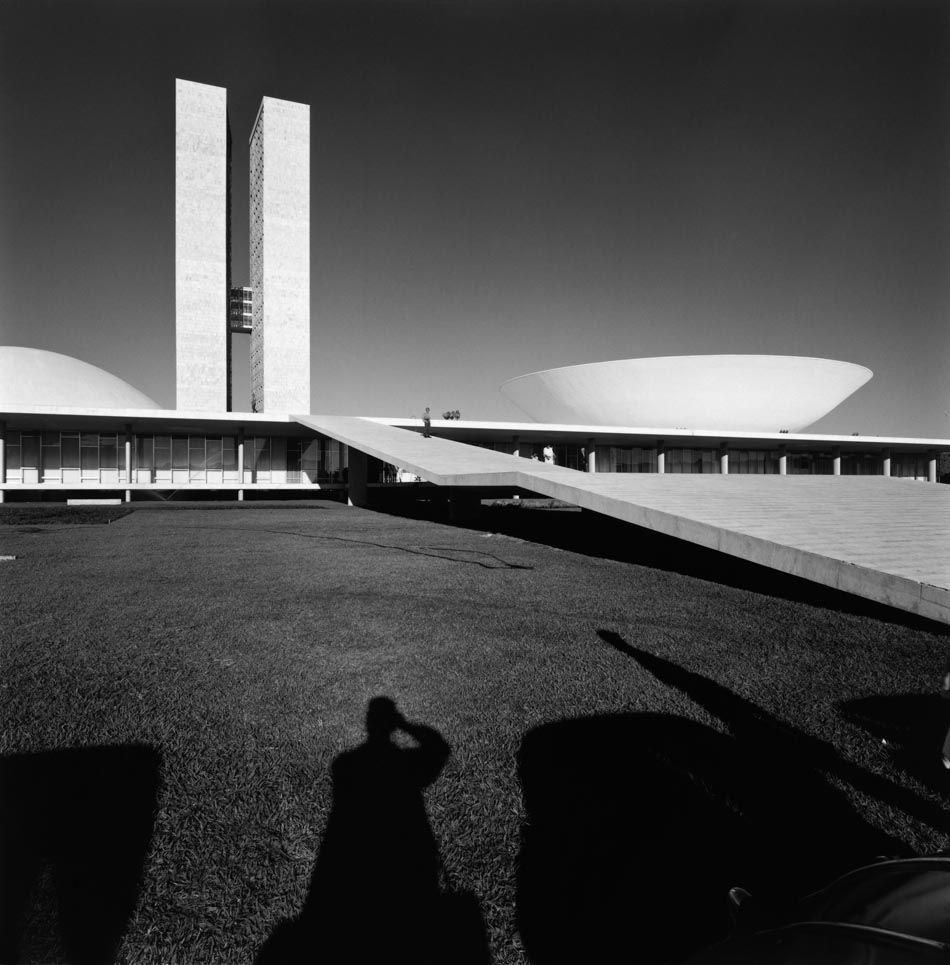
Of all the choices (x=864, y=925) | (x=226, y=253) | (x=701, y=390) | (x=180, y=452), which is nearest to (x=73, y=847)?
(x=864, y=925)

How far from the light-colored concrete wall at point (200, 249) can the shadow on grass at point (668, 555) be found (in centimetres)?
2261

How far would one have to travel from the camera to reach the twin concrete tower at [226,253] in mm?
32781

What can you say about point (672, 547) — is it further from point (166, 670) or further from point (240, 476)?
point (240, 476)

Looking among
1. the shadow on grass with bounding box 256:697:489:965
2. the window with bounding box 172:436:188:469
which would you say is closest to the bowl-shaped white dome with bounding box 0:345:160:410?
the window with bounding box 172:436:188:469

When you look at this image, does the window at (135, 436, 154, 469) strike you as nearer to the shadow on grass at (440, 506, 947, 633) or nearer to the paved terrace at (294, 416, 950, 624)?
the shadow on grass at (440, 506, 947, 633)

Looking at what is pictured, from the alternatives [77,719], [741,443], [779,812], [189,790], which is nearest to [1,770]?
[77,719]

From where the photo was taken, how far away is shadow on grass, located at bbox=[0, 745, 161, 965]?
1856mm

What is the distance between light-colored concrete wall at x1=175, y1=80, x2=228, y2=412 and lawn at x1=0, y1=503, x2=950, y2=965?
97.0 feet

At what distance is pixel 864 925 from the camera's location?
28.5 inches

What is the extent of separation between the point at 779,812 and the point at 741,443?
102 feet

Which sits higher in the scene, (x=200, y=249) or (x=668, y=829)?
(x=200, y=249)

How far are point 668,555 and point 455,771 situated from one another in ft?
25.0

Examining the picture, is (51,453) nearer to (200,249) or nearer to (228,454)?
(228,454)

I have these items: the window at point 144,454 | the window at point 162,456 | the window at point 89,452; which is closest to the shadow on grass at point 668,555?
the window at point 162,456
